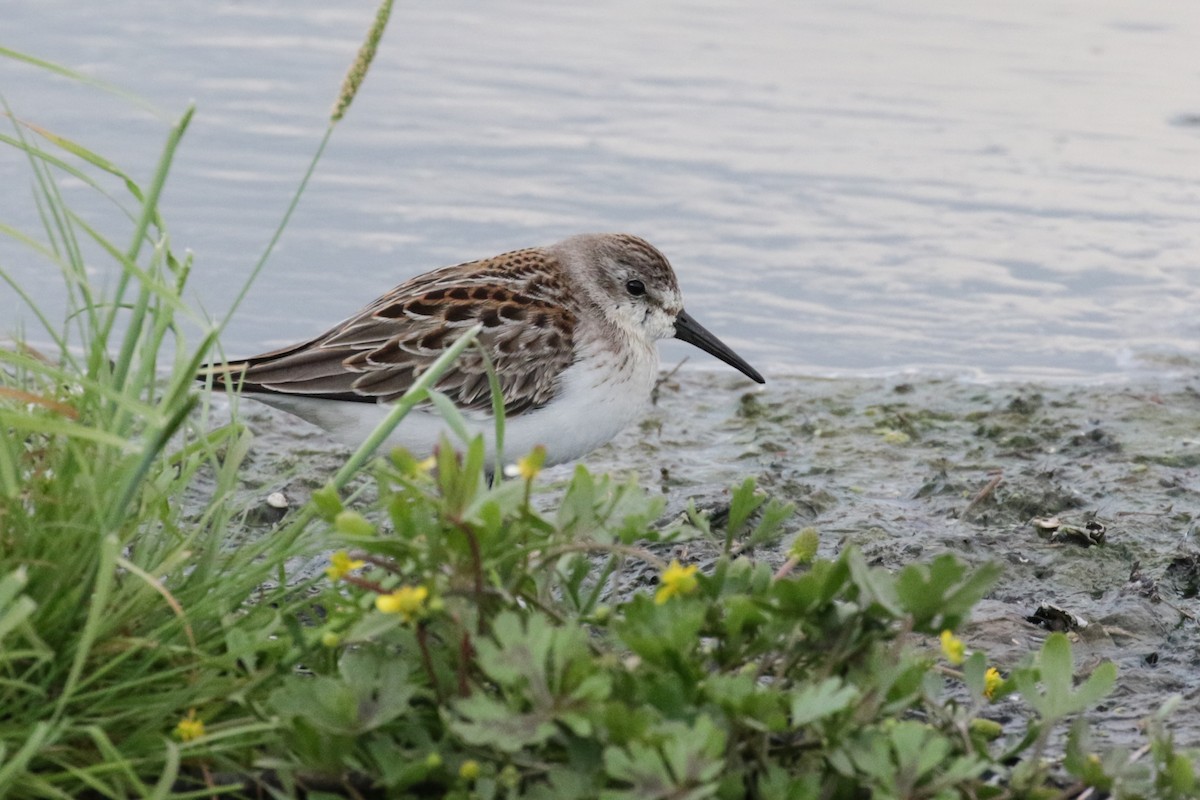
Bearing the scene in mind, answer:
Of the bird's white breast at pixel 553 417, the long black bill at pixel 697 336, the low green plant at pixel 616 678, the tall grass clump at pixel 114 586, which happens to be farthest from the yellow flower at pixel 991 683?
the long black bill at pixel 697 336

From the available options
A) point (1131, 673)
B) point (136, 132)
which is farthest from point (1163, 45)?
point (1131, 673)

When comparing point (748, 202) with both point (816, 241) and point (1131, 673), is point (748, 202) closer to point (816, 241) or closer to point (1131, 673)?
point (816, 241)

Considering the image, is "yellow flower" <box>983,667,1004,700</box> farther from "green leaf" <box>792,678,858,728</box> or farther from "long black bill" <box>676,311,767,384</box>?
"long black bill" <box>676,311,767,384</box>

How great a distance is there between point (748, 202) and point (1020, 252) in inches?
67.1

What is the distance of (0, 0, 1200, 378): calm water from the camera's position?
934 cm

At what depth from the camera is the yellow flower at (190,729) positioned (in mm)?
3438

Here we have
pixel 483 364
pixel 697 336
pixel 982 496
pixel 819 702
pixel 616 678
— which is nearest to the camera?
pixel 819 702

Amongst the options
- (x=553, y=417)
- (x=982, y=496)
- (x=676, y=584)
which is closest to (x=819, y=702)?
(x=676, y=584)

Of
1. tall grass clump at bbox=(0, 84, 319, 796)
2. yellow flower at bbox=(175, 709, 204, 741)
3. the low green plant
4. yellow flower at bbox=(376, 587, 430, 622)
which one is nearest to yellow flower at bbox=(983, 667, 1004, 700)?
the low green plant

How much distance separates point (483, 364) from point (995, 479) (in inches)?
83.8

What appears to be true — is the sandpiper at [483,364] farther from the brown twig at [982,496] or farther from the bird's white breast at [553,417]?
the brown twig at [982,496]

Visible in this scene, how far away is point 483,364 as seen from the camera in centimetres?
622

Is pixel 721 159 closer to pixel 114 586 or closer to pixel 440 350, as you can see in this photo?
pixel 440 350

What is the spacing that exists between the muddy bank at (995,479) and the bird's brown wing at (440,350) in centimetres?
41
